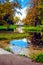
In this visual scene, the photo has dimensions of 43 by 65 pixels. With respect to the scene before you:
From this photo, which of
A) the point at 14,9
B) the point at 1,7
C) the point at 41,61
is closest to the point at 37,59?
the point at 41,61

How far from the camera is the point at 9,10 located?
15.9 metres

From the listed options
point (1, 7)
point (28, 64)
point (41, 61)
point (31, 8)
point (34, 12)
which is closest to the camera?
point (28, 64)

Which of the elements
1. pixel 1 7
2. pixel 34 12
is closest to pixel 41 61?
pixel 1 7

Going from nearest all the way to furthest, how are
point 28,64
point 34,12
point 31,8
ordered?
point 28,64
point 34,12
point 31,8

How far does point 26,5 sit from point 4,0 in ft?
35.0

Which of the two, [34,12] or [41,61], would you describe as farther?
[34,12]

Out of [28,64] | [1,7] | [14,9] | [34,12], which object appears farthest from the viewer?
[34,12]

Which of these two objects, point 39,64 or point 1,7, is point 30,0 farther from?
point 39,64

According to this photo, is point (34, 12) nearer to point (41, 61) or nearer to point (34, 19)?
point (34, 19)

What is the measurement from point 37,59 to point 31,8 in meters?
14.8

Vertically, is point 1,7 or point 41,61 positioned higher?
point 1,7

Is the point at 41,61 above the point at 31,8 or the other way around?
the other way around

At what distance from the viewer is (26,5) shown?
2608 centimetres

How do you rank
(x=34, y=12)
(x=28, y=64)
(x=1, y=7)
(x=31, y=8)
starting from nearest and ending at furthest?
(x=28, y=64)
(x=1, y=7)
(x=34, y=12)
(x=31, y=8)
